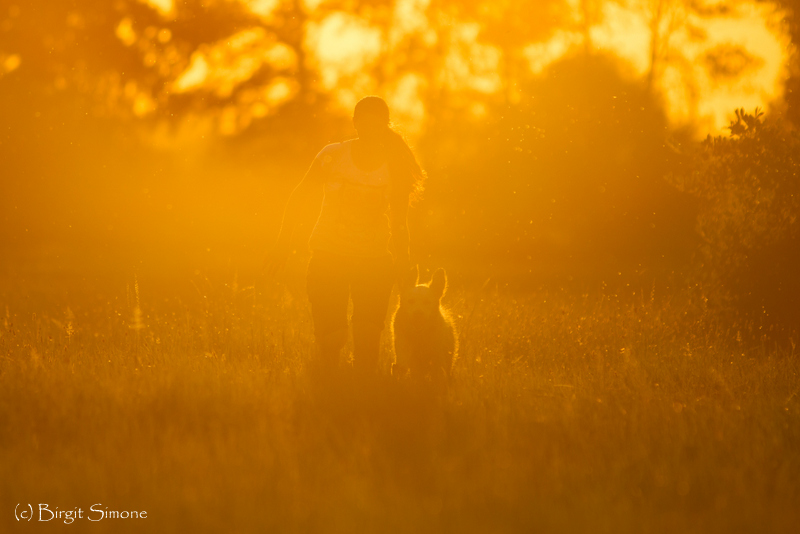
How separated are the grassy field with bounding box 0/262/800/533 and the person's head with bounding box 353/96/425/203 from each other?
1.61 metres

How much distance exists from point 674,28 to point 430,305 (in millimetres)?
22201

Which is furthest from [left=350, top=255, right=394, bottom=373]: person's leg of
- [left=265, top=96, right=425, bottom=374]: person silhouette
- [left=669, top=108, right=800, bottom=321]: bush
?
[left=669, top=108, right=800, bottom=321]: bush

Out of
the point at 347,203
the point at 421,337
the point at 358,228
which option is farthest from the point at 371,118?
the point at 421,337

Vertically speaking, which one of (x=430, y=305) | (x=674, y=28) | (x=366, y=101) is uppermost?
(x=674, y=28)

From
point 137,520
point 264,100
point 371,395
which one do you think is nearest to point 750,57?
point 264,100

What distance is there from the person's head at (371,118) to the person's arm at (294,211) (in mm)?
428

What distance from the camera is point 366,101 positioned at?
657cm

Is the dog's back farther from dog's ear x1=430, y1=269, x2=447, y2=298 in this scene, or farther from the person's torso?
the person's torso

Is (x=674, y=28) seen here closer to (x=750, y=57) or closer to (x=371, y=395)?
(x=750, y=57)

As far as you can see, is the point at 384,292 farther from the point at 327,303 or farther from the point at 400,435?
the point at 400,435

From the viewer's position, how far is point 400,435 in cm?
582

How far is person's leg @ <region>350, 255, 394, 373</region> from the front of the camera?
6758 mm

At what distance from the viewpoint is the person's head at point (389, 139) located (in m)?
6.54

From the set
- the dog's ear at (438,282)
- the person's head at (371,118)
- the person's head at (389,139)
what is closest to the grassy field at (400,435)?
the dog's ear at (438,282)
